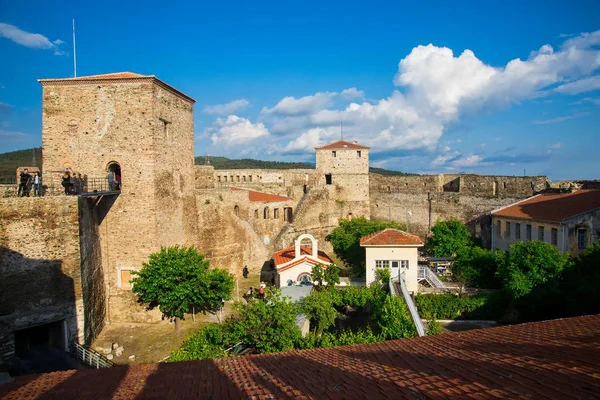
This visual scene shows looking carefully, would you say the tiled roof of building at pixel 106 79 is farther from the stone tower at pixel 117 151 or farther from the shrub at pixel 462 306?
the shrub at pixel 462 306

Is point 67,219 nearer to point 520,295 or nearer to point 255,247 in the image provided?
point 255,247

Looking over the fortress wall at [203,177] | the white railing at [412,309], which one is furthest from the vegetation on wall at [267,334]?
the fortress wall at [203,177]

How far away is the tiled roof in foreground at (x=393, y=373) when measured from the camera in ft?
12.6

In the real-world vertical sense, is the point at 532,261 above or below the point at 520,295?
above

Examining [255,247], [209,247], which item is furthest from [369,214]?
[209,247]

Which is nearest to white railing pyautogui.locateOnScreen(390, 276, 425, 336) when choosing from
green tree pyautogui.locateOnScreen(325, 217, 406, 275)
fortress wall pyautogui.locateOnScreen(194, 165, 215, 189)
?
green tree pyautogui.locateOnScreen(325, 217, 406, 275)

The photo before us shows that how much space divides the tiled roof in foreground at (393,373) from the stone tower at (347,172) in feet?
89.8

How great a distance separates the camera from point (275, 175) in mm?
38500

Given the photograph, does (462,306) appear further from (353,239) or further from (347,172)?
(347,172)

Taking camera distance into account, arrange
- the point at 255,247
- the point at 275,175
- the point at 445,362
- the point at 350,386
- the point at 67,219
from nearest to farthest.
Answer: the point at 350,386
the point at 445,362
the point at 67,219
the point at 255,247
the point at 275,175

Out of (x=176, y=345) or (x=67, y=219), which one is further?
(x=176, y=345)

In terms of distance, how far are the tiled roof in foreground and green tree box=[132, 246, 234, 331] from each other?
9111mm

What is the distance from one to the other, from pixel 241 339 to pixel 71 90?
1262cm

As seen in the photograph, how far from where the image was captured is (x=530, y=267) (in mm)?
16859
